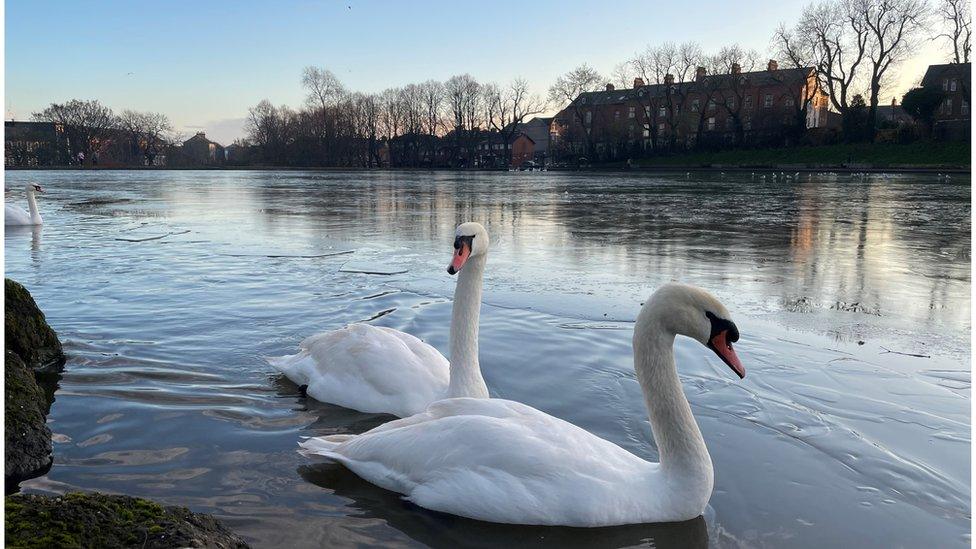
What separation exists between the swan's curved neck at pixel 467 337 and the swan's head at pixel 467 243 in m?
0.07

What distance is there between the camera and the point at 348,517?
3.34 meters

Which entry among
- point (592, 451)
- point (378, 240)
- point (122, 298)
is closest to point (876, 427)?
point (592, 451)

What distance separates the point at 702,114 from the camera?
7238 cm

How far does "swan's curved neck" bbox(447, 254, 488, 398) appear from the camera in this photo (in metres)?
4.34

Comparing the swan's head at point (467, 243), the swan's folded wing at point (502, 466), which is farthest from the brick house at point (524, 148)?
the swan's folded wing at point (502, 466)


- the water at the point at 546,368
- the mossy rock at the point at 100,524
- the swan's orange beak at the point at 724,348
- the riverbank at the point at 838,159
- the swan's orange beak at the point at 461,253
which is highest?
the riverbank at the point at 838,159

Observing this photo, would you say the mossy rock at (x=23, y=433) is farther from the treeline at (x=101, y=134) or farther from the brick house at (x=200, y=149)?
the brick house at (x=200, y=149)

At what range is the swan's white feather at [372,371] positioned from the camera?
15.2 ft

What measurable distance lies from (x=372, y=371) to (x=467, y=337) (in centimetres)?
73

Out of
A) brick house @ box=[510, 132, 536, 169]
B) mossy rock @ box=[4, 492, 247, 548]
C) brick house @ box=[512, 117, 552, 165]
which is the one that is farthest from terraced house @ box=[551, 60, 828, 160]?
mossy rock @ box=[4, 492, 247, 548]

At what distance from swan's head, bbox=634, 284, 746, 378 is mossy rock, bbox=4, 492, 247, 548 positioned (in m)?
1.97

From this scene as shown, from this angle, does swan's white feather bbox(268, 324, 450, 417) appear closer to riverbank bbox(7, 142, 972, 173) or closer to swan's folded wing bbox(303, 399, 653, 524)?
swan's folded wing bbox(303, 399, 653, 524)

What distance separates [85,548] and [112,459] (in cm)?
175

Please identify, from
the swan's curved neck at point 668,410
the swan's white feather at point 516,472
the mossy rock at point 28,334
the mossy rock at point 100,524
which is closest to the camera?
the mossy rock at point 100,524
